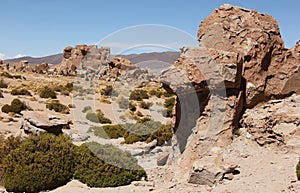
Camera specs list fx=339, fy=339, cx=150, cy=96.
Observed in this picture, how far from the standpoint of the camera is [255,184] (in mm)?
7668

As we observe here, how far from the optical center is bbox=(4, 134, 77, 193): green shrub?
9.20 metres

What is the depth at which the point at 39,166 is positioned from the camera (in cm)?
938

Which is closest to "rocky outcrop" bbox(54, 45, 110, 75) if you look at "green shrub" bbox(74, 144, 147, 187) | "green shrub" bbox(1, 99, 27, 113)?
"green shrub" bbox(1, 99, 27, 113)

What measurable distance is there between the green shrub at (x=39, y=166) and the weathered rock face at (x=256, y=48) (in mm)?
6170

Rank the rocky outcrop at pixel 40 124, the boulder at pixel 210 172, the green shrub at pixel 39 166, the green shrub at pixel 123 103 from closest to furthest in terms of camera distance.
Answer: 1. the boulder at pixel 210 172
2. the green shrub at pixel 39 166
3. the rocky outcrop at pixel 40 124
4. the green shrub at pixel 123 103

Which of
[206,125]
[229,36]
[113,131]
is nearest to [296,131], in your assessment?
[206,125]

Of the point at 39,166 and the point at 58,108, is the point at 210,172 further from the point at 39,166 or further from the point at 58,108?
the point at 58,108

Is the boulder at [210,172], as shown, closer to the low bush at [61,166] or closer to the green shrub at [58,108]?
the low bush at [61,166]

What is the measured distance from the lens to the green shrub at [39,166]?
9203 mm

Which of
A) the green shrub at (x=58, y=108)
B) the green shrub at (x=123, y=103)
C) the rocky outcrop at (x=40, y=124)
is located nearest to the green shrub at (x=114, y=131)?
the rocky outcrop at (x=40, y=124)

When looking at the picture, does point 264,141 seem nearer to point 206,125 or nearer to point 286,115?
point 286,115

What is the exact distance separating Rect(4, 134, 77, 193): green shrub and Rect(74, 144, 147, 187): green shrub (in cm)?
30

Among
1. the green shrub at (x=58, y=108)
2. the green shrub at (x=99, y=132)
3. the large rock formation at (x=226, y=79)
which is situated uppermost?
the large rock formation at (x=226, y=79)

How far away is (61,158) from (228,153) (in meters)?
4.94
